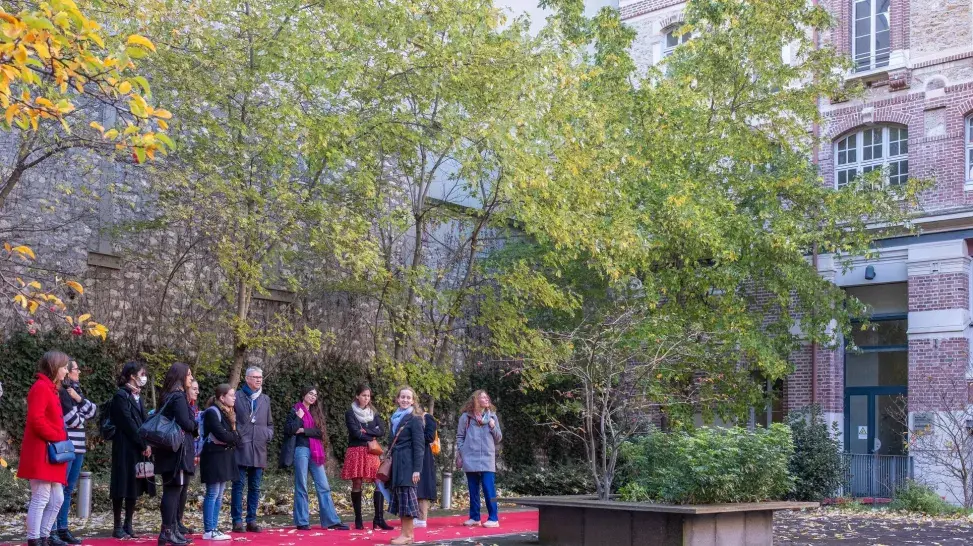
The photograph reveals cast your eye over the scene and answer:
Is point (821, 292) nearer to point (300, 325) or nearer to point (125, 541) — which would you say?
point (300, 325)

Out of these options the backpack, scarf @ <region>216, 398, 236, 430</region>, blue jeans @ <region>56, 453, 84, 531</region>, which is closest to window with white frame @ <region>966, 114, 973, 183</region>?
scarf @ <region>216, 398, 236, 430</region>

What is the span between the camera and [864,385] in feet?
81.5

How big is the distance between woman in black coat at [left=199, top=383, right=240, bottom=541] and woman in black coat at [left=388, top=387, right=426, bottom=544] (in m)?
1.76

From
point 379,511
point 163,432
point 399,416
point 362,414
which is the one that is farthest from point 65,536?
point 362,414

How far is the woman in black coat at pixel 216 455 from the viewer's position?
1177 centimetres

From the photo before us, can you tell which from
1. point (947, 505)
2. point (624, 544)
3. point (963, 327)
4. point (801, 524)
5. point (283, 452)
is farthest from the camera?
point (963, 327)

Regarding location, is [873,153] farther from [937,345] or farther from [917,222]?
[937,345]

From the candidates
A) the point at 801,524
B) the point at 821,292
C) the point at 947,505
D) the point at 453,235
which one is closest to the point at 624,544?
the point at 801,524

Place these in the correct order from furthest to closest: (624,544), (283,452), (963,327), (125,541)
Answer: (963,327)
(283,452)
(125,541)
(624,544)

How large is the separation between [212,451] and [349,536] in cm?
208

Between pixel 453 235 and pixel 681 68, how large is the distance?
6.27 m

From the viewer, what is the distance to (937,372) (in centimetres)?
2289

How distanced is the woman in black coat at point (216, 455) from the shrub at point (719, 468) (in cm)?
447

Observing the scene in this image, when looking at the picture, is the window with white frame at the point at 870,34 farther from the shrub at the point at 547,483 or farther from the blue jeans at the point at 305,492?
the blue jeans at the point at 305,492
